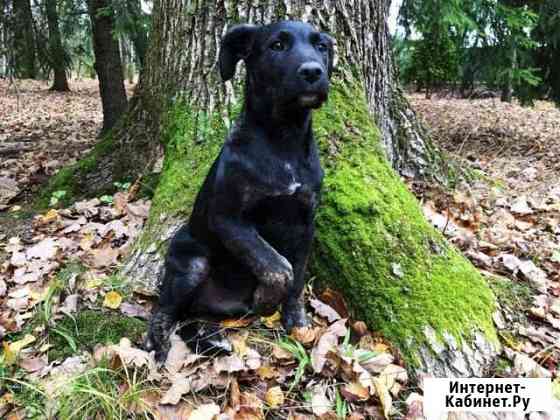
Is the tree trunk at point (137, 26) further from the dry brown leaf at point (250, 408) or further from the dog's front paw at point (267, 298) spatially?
the dry brown leaf at point (250, 408)

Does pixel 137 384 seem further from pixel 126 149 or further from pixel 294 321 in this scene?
pixel 126 149

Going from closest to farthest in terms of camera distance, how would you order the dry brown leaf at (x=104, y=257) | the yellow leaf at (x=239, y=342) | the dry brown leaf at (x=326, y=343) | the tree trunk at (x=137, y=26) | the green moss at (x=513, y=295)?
1. the dry brown leaf at (x=326, y=343)
2. the yellow leaf at (x=239, y=342)
3. the green moss at (x=513, y=295)
4. the dry brown leaf at (x=104, y=257)
5. the tree trunk at (x=137, y=26)

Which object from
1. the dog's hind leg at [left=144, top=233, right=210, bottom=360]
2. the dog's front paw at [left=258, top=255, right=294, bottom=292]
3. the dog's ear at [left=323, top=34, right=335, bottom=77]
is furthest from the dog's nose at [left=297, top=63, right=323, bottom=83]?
the dog's hind leg at [left=144, top=233, right=210, bottom=360]

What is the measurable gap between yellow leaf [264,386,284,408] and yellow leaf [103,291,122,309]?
1224mm

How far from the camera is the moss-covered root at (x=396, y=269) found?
126 inches

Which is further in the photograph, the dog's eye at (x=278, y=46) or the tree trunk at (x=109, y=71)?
the tree trunk at (x=109, y=71)

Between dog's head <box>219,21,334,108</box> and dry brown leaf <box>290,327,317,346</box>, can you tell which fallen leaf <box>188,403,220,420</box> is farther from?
dog's head <box>219,21,334,108</box>

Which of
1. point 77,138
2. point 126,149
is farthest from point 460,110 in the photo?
point 126,149

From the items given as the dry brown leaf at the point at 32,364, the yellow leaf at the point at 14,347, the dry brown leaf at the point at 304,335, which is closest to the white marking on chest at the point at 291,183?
the dry brown leaf at the point at 304,335

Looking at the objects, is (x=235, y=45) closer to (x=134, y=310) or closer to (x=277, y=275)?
(x=277, y=275)

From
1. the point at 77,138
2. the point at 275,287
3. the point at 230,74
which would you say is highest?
the point at 230,74

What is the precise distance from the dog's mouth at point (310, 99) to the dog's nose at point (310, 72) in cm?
7

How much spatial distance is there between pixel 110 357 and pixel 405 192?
2338 millimetres

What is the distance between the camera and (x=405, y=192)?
4.05 metres
